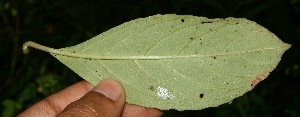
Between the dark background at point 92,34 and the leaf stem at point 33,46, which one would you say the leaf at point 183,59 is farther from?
the dark background at point 92,34

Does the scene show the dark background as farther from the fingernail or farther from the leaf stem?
the leaf stem

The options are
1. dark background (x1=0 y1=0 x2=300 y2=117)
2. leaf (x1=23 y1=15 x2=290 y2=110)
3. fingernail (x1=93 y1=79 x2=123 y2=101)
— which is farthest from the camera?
dark background (x1=0 y1=0 x2=300 y2=117)

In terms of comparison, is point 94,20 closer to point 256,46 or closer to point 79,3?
point 79,3

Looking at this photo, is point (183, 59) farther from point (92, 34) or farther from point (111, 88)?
point (92, 34)

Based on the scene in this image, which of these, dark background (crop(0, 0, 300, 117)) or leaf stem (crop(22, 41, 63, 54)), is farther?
dark background (crop(0, 0, 300, 117))

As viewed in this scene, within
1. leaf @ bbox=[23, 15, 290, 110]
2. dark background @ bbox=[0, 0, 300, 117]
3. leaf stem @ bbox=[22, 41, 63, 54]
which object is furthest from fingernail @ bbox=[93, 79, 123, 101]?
dark background @ bbox=[0, 0, 300, 117]

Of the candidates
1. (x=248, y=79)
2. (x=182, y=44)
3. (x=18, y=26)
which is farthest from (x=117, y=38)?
(x=18, y=26)
